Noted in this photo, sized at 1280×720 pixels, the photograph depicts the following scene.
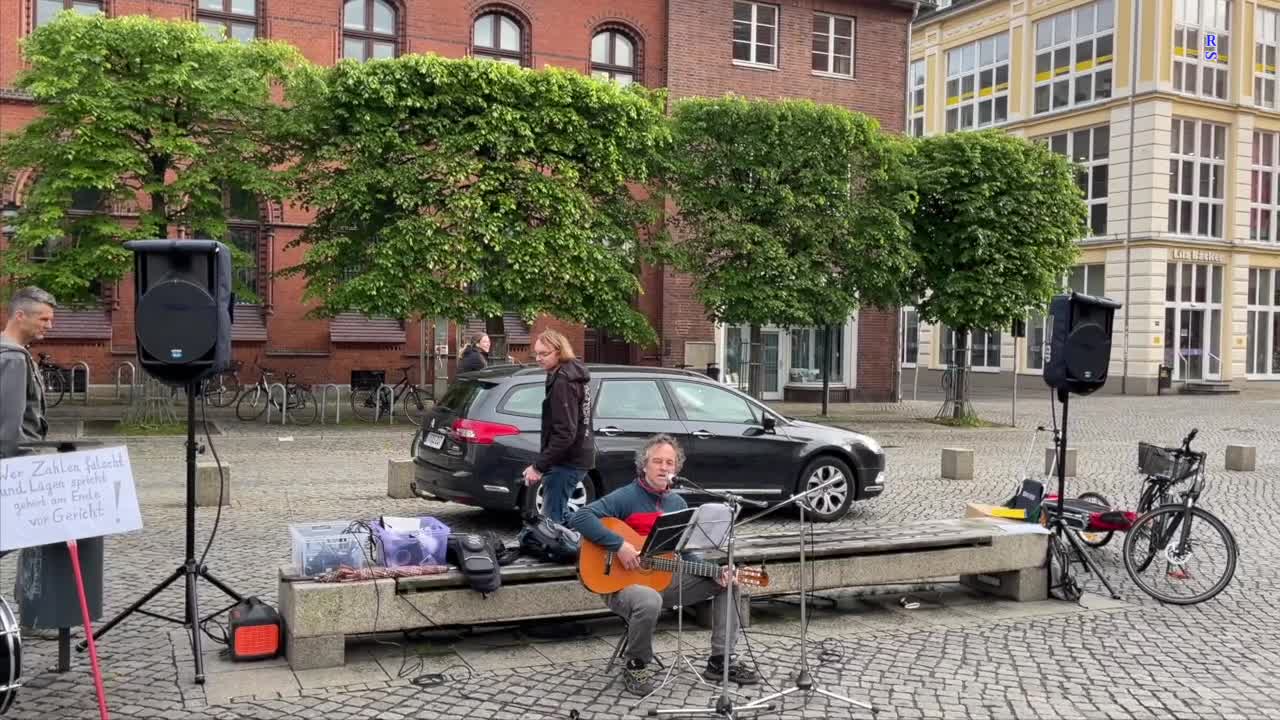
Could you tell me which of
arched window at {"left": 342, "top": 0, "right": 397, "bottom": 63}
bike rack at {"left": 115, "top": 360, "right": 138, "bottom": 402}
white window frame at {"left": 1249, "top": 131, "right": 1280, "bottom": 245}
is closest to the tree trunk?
arched window at {"left": 342, "top": 0, "right": 397, "bottom": 63}

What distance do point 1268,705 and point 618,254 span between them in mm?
17555

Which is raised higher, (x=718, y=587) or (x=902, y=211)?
(x=902, y=211)

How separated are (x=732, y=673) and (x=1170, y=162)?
38405mm

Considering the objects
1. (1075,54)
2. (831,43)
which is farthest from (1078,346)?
(1075,54)

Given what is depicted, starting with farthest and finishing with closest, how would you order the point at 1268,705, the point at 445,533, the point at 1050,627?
the point at 1050,627
the point at 445,533
the point at 1268,705

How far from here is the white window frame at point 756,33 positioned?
31000mm

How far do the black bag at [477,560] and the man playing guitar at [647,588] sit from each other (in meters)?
0.61

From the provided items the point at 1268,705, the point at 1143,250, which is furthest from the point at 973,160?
the point at 1268,705

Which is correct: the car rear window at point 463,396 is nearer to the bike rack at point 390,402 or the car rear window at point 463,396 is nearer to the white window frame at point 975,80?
the bike rack at point 390,402

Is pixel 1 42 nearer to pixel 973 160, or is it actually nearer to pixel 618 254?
pixel 618 254

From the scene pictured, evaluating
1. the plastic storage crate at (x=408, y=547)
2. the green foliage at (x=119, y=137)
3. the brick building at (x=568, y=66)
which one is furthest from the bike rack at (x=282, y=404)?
the plastic storage crate at (x=408, y=547)

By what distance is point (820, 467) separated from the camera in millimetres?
11594

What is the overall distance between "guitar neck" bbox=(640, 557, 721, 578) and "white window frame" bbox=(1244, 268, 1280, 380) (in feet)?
137

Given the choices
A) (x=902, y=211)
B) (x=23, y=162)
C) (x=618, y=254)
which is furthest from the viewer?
(x=902, y=211)
